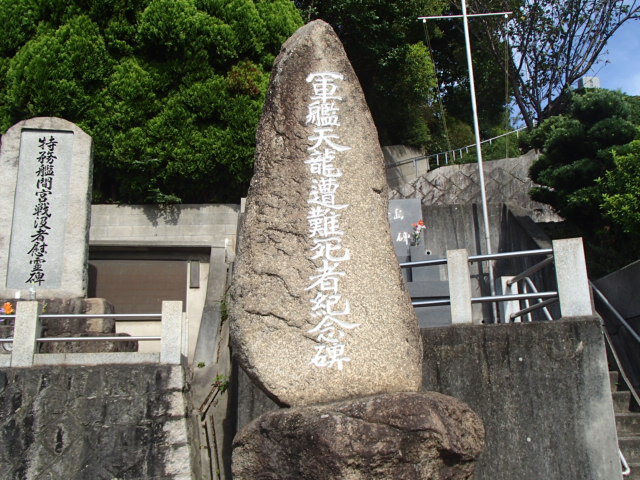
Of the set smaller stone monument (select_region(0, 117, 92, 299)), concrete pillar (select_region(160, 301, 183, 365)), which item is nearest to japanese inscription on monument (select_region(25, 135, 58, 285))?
smaller stone monument (select_region(0, 117, 92, 299))

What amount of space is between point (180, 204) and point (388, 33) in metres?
9.33

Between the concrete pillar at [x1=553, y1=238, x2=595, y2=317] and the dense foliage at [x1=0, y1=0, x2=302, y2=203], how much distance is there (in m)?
9.15

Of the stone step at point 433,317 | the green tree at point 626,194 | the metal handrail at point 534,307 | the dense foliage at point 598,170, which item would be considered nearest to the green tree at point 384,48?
the dense foliage at point 598,170

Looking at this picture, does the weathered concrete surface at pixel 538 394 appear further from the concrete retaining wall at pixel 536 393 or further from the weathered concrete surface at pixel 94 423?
the weathered concrete surface at pixel 94 423

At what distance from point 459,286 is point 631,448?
2466 millimetres

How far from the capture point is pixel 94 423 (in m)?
7.43

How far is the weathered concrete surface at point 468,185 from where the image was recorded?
62.6 feet

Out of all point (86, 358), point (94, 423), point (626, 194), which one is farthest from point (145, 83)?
point (626, 194)

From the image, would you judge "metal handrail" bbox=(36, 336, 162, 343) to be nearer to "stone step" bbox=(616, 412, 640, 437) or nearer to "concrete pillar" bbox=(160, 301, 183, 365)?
"concrete pillar" bbox=(160, 301, 183, 365)

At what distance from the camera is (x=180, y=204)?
44.9 ft

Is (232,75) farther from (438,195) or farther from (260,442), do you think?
(260,442)

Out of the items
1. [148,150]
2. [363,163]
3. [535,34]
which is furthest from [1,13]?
[535,34]

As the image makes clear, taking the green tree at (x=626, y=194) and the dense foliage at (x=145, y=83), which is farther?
the dense foliage at (x=145, y=83)

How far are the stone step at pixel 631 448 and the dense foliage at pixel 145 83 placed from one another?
32.0 ft
